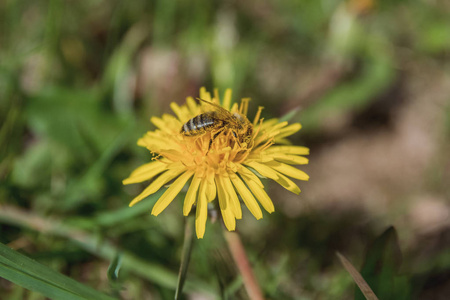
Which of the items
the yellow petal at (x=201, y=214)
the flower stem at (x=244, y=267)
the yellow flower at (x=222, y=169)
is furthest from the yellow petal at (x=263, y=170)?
the flower stem at (x=244, y=267)

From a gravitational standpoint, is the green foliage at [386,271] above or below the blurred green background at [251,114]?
below

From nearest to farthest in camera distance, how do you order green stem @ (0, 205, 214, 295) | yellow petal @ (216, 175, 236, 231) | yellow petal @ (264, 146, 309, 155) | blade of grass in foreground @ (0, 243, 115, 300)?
blade of grass in foreground @ (0, 243, 115, 300) < yellow petal @ (216, 175, 236, 231) < yellow petal @ (264, 146, 309, 155) < green stem @ (0, 205, 214, 295)

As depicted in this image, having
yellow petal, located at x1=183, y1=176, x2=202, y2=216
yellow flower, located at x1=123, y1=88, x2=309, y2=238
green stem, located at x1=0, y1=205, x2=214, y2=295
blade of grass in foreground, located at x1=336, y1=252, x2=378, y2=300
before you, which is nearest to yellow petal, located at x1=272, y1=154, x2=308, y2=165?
yellow flower, located at x1=123, y1=88, x2=309, y2=238

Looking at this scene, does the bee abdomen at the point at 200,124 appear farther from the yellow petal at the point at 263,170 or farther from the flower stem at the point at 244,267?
the flower stem at the point at 244,267

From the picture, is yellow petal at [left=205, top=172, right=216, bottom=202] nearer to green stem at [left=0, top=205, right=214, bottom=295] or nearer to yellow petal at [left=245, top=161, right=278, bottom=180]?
yellow petal at [left=245, top=161, right=278, bottom=180]

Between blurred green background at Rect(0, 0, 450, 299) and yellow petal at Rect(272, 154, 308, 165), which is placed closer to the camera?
yellow petal at Rect(272, 154, 308, 165)
